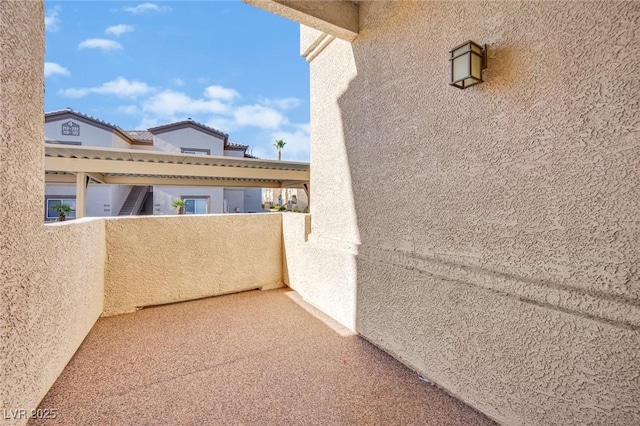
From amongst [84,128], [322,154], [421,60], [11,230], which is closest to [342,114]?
[322,154]

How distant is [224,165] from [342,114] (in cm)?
895

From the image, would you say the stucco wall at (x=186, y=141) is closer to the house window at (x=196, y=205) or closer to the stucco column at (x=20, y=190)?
the house window at (x=196, y=205)

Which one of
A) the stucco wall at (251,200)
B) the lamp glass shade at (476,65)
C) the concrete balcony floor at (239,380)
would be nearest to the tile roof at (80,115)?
the stucco wall at (251,200)

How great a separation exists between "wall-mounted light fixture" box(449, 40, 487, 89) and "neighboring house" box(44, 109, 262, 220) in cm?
1871

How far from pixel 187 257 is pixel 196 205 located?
15515 mm

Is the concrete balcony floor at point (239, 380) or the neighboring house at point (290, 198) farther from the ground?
the neighboring house at point (290, 198)

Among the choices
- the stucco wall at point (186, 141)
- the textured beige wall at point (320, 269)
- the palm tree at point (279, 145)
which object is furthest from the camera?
the palm tree at point (279, 145)

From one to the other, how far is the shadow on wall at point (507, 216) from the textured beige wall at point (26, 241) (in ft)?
10.4

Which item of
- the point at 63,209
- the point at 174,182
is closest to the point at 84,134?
the point at 63,209

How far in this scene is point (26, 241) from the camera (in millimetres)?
2092

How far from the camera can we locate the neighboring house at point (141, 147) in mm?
17125

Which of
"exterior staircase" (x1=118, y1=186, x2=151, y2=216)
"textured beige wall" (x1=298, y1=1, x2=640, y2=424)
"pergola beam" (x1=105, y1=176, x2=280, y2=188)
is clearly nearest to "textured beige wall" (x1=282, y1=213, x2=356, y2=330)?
"textured beige wall" (x1=298, y1=1, x2=640, y2=424)

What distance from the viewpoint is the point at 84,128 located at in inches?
706

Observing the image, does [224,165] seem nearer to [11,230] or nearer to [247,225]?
[247,225]
